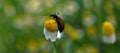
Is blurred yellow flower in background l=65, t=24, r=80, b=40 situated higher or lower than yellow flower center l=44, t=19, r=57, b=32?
lower

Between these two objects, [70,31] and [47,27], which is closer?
[47,27]

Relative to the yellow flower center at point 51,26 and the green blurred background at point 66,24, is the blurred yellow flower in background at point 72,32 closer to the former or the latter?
the green blurred background at point 66,24

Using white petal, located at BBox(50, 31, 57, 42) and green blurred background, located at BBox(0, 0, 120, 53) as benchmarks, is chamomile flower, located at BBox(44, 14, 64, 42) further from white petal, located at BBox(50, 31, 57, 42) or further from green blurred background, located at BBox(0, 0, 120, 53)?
green blurred background, located at BBox(0, 0, 120, 53)

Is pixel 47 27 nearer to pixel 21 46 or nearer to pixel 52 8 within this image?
pixel 21 46

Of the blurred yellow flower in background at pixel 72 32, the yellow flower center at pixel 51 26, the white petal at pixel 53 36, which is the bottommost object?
the blurred yellow flower in background at pixel 72 32

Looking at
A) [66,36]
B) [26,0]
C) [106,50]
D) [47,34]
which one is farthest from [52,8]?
[47,34]

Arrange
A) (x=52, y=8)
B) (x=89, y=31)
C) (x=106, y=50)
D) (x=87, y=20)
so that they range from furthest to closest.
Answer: (x=52, y=8)
(x=87, y=20)
(x=89, y=31)
(x=106, y=50)

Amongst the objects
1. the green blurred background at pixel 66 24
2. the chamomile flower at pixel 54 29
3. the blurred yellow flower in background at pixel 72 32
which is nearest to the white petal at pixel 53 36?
the chamomile flower at pixel 54 29

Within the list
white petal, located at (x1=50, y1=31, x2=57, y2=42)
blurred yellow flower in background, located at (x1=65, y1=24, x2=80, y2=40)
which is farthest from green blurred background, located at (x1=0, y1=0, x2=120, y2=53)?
white petal, located at (x1=50, y1=31, x2=57, y2=42)

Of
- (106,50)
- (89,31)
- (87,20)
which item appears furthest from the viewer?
(87,20)
